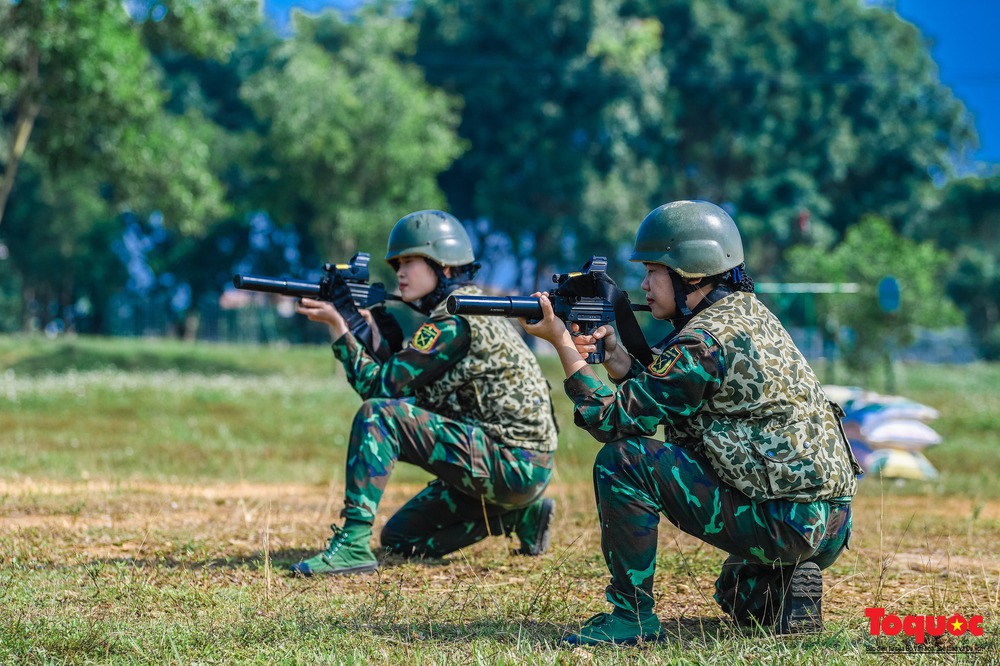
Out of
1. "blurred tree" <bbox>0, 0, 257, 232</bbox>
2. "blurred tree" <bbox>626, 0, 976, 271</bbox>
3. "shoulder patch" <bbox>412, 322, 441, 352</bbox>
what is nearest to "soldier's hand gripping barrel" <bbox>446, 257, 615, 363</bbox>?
"shoulder patch" <bbox>412, 322, 441, 352</bbox>

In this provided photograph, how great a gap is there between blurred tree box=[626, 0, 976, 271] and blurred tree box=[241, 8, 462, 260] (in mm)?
11502

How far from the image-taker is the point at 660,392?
4531 mm

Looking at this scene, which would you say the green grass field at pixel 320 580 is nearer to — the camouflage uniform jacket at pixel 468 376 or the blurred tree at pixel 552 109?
the camouflage uniform jacket at pixel 468 376

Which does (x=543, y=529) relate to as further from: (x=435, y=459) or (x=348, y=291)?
(x=348, y=291)

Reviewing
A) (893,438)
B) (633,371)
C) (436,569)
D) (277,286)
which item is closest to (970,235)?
(893,438)

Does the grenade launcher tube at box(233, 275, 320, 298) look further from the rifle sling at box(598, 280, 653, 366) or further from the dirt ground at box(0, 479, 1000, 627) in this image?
the rifle sling at box(598, 280, 653, 366)

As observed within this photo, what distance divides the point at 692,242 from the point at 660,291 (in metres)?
0.26

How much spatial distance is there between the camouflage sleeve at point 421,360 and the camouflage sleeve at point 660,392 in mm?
1611

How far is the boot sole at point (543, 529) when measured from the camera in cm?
669

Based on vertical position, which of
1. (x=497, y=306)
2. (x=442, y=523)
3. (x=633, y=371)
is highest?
(x=497, y=306)

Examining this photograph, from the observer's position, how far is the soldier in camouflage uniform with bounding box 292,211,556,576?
603cm

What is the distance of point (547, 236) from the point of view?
43312 millimetres

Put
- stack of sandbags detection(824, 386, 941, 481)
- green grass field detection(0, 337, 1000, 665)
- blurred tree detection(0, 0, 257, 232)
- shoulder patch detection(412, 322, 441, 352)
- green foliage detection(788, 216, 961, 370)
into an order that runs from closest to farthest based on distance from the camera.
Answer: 1. green grass field detection(0, 337, 1000, 665)
2. shoulder patch detection(412, 322, 441, 352)
3. stack of sandbags detection(824, 386, 941, 481)
4. blurred tree detection(0, 0, 257, 232)
5. green foliage detection(788, 216, 961, 370)

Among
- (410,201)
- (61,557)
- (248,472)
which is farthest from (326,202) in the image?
(61,557)
